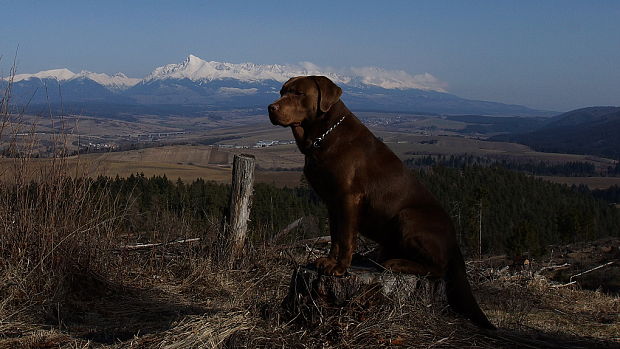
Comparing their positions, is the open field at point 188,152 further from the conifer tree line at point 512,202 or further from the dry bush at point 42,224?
the conifer tree line at point 512,202

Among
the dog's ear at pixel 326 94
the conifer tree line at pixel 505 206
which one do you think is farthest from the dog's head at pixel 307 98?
the conifer tree line at pixel 505 206

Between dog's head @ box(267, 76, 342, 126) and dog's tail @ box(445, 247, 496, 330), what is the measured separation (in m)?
1.54

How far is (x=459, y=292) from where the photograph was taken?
4.47m

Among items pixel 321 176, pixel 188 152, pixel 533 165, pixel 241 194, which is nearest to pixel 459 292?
pixel 321 176

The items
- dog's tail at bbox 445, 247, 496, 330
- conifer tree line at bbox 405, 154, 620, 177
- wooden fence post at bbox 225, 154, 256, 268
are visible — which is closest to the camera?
dog's tail at bbox 445, 247, 496, 330

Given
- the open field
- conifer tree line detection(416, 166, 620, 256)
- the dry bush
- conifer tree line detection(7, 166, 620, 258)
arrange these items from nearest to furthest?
1. the dry bush
2. the open field
3. conifer tree line detection(7, 166, 620, 258)
4. conifer tree line detection(416, 166, 620, 256)

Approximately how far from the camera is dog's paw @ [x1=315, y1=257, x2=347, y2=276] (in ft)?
13.9

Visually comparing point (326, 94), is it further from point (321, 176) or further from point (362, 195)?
point (362, 195)

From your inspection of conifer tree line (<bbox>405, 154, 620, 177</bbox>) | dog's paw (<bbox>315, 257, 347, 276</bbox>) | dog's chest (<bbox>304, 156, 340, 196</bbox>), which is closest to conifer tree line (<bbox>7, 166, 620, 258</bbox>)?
dog's chest (<bbox>304, 156, 340, 196</bbox>)

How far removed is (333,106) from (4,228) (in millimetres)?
3926

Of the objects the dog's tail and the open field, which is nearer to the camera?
the dog's tail

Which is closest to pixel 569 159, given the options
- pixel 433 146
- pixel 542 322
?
pixel 433 146

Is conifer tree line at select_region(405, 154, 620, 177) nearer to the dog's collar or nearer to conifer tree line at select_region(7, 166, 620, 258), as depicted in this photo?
conifer tree line at select_region(7, 166, 620, 258)

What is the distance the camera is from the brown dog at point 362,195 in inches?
170
